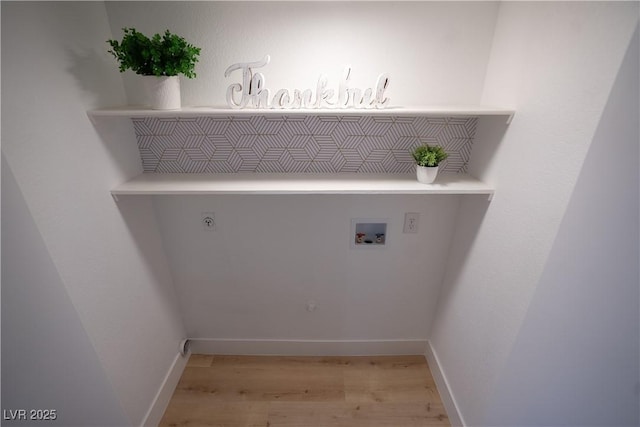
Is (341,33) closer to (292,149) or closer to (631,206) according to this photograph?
(292,149)

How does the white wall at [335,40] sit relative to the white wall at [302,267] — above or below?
above

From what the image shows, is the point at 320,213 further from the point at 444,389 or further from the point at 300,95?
the point at 444,389

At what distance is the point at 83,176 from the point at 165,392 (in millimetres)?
1289

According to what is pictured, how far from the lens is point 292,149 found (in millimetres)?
1367

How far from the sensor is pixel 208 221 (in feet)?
4.94

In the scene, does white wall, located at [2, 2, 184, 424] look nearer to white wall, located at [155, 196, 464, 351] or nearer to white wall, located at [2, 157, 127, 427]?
white wall, located at [2, 157, 127, 427]

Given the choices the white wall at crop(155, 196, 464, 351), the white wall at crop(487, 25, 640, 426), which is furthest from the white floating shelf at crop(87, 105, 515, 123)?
the white wall at crop(155, 196, 464, 351)

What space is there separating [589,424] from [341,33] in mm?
1574

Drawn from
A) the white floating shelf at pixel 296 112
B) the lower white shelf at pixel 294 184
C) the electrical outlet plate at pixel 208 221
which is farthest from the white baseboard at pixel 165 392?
the white floating shelf at pixel 296 112

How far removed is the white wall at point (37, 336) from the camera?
0.79 meters

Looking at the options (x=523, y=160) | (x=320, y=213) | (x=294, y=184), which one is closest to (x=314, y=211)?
(x=320, y=213)

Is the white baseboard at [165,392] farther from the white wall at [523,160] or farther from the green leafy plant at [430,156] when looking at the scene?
the green leafy plant at [430,156]

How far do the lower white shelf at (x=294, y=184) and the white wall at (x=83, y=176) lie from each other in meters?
0.16

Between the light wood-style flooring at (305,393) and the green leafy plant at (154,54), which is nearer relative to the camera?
the green leafy plant at (154,54)
